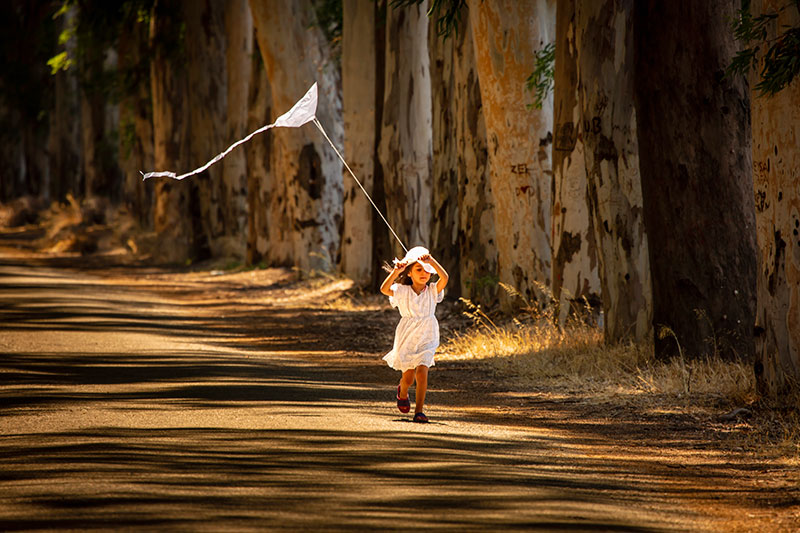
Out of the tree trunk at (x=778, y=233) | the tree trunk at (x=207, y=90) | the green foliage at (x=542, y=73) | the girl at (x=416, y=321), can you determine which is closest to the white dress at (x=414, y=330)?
the girl at (x=416, y=321)

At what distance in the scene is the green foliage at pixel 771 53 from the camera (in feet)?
29.7

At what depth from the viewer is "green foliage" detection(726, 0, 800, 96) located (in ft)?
29.7

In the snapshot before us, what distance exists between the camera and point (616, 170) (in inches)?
500

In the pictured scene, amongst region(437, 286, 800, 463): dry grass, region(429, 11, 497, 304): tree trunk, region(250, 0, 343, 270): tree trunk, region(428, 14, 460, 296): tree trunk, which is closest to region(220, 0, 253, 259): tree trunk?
region(250, 0, 343, 270): tree trunk

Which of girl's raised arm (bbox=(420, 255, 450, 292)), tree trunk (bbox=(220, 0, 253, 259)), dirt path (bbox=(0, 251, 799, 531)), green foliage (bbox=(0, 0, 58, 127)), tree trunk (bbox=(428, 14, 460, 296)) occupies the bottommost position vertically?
dirt path (bbox=(0, 251, 799, 531))

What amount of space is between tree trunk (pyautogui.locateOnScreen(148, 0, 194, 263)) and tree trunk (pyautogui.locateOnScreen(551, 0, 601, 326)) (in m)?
20.8

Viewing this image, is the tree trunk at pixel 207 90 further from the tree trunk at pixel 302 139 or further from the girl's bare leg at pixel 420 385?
the girl's bare leg at pixel 420 385

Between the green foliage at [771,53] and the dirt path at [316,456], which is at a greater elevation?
the green foliage at [771,53]

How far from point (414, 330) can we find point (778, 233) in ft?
9.68

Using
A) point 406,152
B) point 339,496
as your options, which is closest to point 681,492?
point 339,496

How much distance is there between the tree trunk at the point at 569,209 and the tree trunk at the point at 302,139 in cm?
1164

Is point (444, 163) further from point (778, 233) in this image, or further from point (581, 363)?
point (778, 233)

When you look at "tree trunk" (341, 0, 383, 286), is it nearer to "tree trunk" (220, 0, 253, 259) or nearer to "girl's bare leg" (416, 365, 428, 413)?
"tree trunk" (220, 0, 253, 259)

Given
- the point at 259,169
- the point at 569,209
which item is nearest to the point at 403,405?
the point at 569,209
